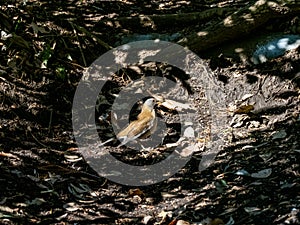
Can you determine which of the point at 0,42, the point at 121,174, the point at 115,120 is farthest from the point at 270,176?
the point at 0,42

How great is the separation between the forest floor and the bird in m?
0.12

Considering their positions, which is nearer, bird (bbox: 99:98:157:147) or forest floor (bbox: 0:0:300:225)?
forest floor (bbox: 0:0:300:225)

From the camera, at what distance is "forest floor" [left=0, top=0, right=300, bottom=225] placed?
4113mm

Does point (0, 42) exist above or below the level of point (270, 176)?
above

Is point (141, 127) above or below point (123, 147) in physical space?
above

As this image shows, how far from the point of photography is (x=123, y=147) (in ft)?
16.6

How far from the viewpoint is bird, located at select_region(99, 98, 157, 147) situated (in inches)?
195

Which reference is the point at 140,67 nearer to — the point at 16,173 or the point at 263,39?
the point at 263,39

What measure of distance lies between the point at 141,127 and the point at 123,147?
243mm

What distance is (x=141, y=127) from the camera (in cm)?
497

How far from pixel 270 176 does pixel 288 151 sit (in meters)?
0.36

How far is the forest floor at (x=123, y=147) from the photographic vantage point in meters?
4.11

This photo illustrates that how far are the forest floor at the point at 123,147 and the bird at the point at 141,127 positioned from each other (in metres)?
0.12

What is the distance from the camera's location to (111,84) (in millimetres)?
5980
